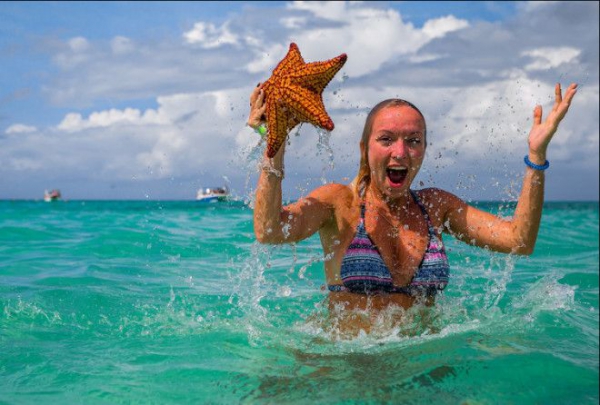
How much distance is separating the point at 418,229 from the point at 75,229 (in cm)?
1227

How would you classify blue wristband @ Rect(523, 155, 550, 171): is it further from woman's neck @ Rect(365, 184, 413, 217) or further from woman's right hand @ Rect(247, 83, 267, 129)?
woman's right hand @ Rect(247, 83, 267, 129)

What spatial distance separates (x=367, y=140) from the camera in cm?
442

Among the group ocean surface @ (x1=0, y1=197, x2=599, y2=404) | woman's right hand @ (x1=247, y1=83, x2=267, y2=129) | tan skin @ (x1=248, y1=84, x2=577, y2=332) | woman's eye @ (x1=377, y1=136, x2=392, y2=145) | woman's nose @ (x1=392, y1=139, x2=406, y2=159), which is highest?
woman's right hand @ (x1=247, y1=83, x2=267, y2=129)

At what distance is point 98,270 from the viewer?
26.8 ft

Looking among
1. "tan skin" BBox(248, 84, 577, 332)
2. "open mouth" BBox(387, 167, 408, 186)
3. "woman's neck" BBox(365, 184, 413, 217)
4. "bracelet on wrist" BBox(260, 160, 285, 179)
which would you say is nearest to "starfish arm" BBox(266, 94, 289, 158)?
"bracelet on wrist" BBox(260, 160, 285, 179)

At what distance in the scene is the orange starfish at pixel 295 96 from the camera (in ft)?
11.7

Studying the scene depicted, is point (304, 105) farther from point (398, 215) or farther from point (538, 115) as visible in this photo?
point (538, 115)

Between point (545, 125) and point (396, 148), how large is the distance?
958mm

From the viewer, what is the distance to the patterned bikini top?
14.1ft

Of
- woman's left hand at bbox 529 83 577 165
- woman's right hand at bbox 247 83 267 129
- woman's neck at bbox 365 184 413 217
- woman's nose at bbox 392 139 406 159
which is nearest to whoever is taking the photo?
woman's right hand at bbox 247 83 267 129

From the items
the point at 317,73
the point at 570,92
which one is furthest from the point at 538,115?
the point at 317,73

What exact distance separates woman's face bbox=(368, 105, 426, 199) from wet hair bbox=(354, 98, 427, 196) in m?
0.04

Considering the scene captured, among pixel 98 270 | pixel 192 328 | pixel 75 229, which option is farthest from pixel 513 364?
pixel 75 229

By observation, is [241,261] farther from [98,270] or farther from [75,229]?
[75,229]
